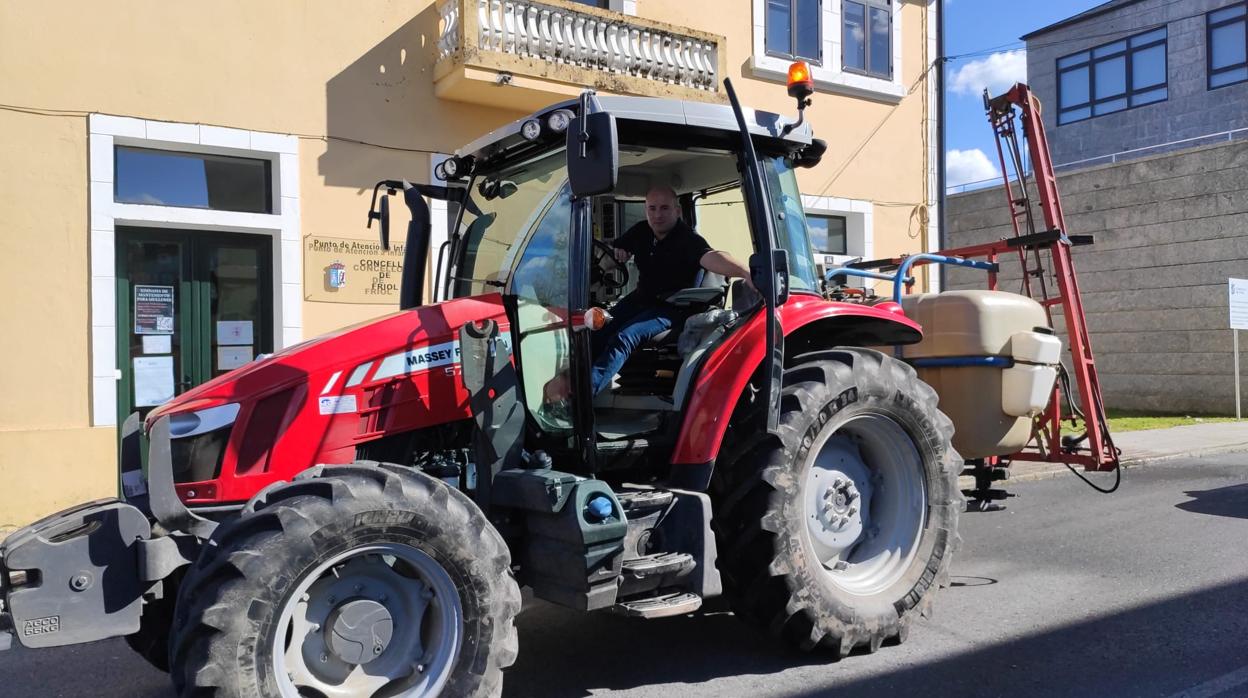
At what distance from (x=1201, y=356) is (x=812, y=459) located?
15.5 m

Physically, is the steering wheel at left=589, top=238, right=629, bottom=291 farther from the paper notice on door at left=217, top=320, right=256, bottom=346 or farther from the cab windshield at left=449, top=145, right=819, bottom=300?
the paper notice on door at left=217, top=320, right=256, bottom=346

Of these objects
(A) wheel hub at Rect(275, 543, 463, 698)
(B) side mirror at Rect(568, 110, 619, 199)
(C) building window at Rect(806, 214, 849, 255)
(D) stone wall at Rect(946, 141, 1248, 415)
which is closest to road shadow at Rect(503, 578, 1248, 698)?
(A) wheel hub at Rect(275, 543, 463, 698)

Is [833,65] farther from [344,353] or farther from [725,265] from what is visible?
[344,353]

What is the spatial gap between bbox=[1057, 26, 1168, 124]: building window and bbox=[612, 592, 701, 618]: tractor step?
2692cm

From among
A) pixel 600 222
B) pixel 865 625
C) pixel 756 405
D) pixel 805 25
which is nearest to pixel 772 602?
pixel 865 625

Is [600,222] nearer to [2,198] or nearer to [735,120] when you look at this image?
[735,120]

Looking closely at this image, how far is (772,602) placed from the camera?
4.17 m

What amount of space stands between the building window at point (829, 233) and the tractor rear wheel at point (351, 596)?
10264 mm

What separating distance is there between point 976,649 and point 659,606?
67.7 inches

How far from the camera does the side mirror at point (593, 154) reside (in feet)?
11.5

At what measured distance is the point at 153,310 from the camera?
859cm

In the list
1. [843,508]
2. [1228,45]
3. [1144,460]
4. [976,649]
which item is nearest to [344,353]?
[843,508]

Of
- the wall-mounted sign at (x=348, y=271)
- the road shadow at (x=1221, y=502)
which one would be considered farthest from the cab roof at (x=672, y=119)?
the road shadow at (x=1221, y=502)

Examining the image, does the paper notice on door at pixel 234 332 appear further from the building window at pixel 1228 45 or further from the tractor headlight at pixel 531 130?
the building window at pixel 1228 45
